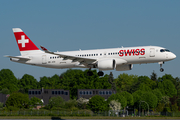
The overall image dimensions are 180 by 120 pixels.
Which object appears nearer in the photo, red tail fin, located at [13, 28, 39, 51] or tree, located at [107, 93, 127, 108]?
red tail fin, located at [13, 28, 39, 51]

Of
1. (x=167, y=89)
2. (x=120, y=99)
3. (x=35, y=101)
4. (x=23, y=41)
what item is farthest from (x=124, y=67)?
(x=167, y=89)

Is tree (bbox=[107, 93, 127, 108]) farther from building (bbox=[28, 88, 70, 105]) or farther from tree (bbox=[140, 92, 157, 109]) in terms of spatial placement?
building (bbox=[28, 88, 70, 105])

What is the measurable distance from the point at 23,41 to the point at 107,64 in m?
20.1

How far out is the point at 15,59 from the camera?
200ft

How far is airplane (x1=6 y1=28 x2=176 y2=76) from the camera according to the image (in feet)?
176

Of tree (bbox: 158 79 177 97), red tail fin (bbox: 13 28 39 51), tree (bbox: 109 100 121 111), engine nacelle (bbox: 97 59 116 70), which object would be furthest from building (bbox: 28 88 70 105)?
engine nacelle (bbox: 97 59 116 70)

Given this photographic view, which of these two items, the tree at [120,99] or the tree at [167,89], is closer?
the tree at [120,99]

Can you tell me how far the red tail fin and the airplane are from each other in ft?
5.07

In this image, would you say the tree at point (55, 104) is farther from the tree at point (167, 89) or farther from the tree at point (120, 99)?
the tree at point (167, 89)

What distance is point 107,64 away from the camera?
5416 centimetres

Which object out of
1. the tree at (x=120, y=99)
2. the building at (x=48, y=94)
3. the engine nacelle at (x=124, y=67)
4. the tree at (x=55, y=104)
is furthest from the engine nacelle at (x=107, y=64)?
the building at (x=48, y=94)

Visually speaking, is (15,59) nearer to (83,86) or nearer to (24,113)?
(24,113)

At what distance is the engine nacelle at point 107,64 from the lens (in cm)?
5413

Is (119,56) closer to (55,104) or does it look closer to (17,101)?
(55,104)
